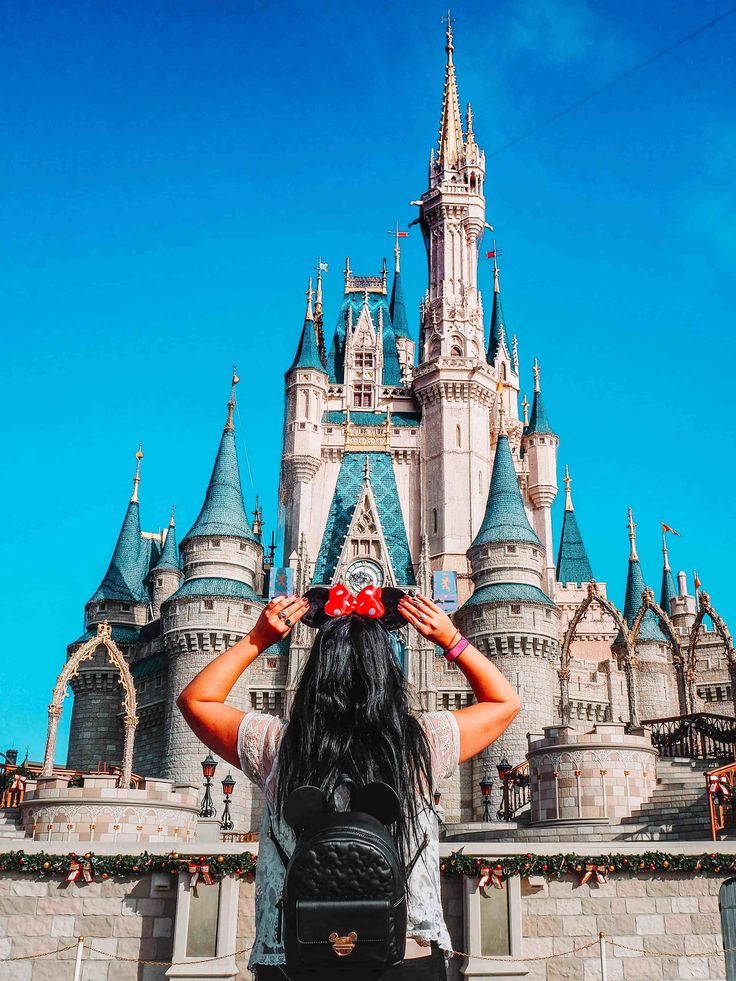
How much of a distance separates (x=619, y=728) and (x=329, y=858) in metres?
23.4

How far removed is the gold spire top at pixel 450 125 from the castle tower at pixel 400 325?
10.0 meters

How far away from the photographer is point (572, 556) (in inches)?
2363

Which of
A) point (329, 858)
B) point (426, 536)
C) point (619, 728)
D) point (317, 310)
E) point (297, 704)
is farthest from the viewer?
point (317, 310)

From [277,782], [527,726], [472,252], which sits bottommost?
[277,782]

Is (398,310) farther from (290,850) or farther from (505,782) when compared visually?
(290,850)

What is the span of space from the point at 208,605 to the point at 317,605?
39.9m

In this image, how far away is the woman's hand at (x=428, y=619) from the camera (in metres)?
4.27

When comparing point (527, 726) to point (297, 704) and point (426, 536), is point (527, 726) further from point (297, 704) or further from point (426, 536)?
point (297, 704)

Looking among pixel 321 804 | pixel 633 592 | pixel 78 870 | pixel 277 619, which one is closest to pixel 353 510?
pixel 633 592

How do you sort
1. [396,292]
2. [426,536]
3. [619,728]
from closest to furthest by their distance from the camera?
[619,728] < [426,536] < [396,292]

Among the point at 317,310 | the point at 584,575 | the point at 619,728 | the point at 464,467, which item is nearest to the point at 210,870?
the point at 619,728

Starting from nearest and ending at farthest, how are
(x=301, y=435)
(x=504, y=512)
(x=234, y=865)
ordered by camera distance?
(x=234, y=865) < (x=504, y=512) < (x=301, y=435)

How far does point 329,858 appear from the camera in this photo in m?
3.21

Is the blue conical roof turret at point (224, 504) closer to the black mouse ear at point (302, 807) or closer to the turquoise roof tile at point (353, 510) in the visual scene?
the turquoise roof tile at point (353, 510)
